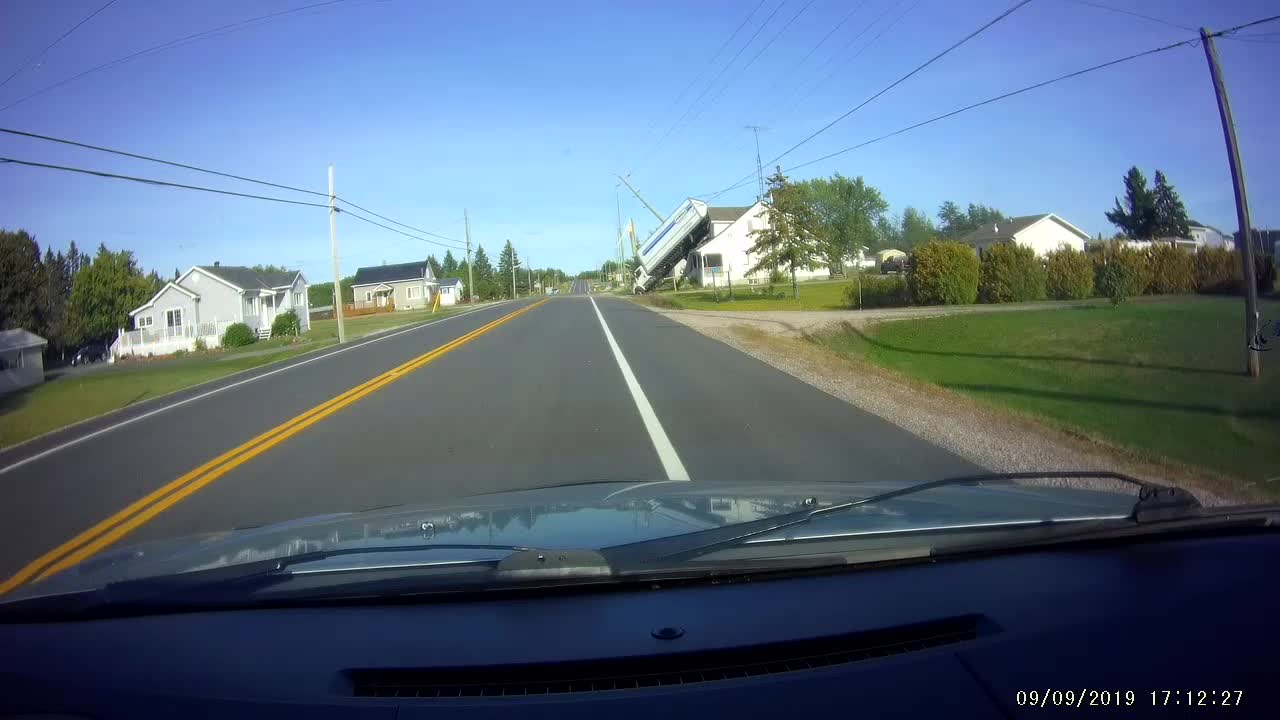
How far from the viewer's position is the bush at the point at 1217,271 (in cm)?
2481

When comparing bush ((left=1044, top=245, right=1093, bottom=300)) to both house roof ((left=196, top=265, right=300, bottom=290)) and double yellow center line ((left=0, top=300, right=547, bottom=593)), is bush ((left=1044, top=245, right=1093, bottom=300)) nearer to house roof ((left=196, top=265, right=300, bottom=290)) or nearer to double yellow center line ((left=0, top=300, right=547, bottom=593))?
double yellow center line ((left=0, top=300, right=547, bottom=593))

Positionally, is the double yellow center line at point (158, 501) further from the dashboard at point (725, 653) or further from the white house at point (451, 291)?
the white house at point (451, 291)

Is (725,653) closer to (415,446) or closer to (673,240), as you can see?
(415,446)

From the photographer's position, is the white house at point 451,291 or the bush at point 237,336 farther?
the white house at point 451,291

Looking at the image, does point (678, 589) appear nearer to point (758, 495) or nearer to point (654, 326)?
point (758, 495)

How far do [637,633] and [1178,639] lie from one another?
70.3 inches

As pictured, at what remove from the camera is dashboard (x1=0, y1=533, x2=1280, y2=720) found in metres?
2.23

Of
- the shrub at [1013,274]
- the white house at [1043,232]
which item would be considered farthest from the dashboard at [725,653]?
the white house at [1043,232]

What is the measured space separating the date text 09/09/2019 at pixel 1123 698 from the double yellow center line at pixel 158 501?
5180 mm

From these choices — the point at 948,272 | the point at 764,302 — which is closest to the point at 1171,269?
the point at 948,272

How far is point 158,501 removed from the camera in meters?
7.07

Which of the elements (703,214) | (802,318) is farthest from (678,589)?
(703,214)

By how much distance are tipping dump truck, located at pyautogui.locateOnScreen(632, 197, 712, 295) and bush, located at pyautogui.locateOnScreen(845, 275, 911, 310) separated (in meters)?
16.5

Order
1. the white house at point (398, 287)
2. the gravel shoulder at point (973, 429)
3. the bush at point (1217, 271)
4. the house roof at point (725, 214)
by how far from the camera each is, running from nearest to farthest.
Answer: the gravel shoulder at point (973, 429)
the bush at point (1217, 271)
the house roof at point (725, 214)
the white house at point (398, 287)
